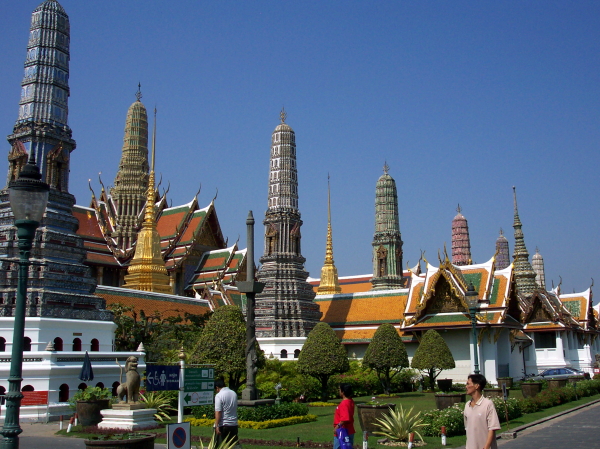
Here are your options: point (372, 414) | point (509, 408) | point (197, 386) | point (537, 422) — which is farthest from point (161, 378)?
point (537, 422)

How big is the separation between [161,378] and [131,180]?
42.8 meters

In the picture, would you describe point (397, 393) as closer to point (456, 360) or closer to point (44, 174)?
point (456, 360)

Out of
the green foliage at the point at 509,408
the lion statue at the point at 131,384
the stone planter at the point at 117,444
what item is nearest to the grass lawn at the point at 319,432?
the green foliage at the point at 509,408

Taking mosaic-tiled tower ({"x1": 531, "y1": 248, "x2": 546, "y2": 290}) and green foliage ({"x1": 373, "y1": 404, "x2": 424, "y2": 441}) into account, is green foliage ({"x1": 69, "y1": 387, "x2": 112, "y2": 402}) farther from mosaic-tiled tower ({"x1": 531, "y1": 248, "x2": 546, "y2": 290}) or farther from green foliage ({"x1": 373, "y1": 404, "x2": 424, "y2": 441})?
mosaic-tiled tower ({"x1": 531, "y1": 248, "x2": 546, "y2": 290})

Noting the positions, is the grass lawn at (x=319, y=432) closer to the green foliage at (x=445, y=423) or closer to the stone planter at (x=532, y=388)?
the green foliage at (x=445, y=423)

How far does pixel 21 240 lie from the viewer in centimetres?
718

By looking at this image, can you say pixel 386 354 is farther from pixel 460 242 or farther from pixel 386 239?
pixel 460 242

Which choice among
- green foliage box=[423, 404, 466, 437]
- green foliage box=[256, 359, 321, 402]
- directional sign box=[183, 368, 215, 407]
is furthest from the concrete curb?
green foliage box=[256, 359, 321, 402]

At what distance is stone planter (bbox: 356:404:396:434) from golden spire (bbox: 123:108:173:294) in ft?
91.8

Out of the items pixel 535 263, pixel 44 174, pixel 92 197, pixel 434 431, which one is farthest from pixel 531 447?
pixel 535 263

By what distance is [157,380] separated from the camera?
30.6 feet

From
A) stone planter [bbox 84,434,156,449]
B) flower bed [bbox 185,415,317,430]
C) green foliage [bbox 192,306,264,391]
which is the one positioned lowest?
flower bed [bbox 185,415,317,430]

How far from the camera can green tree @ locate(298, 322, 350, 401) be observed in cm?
2262

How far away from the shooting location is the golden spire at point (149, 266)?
3972cm
